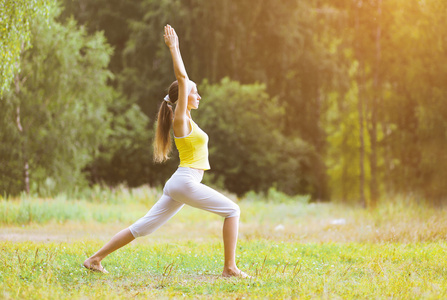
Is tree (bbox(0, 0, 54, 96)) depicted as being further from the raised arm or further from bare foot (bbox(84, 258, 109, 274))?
the raised arm

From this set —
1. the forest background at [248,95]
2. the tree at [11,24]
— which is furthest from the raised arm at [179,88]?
the forest background at [248,95]

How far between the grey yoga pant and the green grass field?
65cm

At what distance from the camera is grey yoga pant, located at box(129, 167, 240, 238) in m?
6.32

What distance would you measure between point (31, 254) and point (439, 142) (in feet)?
63.4

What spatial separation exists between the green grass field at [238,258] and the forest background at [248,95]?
19.4ft

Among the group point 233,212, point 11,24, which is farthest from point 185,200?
point 11,24

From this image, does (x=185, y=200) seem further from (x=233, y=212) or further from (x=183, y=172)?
(x=233, y=212)

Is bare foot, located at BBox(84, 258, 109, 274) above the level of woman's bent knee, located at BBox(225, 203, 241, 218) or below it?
below

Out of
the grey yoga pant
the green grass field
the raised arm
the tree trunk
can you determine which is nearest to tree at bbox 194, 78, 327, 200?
the tree trunk

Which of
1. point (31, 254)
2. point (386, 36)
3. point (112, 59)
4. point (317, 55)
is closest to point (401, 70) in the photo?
point (386, 36)

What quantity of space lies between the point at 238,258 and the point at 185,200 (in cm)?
242

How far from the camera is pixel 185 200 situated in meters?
6.39

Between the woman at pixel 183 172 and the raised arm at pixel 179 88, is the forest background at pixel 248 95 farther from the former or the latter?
the raised arm at pixel 179 88

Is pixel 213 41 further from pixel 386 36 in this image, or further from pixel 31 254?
pixel 31 254
